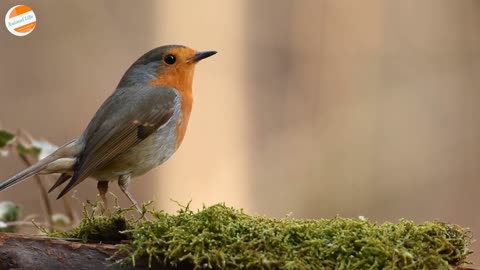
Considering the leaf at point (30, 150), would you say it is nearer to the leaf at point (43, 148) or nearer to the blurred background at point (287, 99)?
the leaf at point (43, 148)

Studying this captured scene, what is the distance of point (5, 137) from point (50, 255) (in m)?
1.20

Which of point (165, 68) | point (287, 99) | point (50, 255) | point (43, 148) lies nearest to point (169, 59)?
point (165, 68)

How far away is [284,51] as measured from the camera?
7516 mm

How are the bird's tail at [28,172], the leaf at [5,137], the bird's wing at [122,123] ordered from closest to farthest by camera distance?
the bird's tail at [28,172], the bird's wing at [122,123], the leaf at [5,137]

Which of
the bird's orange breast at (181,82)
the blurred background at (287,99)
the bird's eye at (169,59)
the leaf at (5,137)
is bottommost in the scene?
the blurred background at (287,99)

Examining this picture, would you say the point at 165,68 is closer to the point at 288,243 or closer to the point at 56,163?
the point at 56,163

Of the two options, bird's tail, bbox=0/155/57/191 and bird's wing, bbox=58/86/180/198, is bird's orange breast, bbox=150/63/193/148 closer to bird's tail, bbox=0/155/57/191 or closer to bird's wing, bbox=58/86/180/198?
bird's wing, bbox=58/86/180/198

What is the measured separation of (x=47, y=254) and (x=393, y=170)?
18.2 feet

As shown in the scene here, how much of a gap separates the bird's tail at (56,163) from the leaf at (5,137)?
27 centimetres

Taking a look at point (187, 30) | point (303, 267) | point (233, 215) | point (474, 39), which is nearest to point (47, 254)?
point (233, 215)

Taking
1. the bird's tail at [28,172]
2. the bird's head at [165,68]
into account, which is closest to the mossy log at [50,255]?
the bird's tail at [28,172]

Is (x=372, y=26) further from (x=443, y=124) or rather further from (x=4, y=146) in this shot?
(x=4, y=146)

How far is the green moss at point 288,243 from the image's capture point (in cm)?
242

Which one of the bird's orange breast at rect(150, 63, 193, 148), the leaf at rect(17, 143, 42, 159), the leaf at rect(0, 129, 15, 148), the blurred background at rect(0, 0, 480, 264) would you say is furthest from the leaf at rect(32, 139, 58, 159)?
the blurred background at rect(0, 0, 480, 264)
